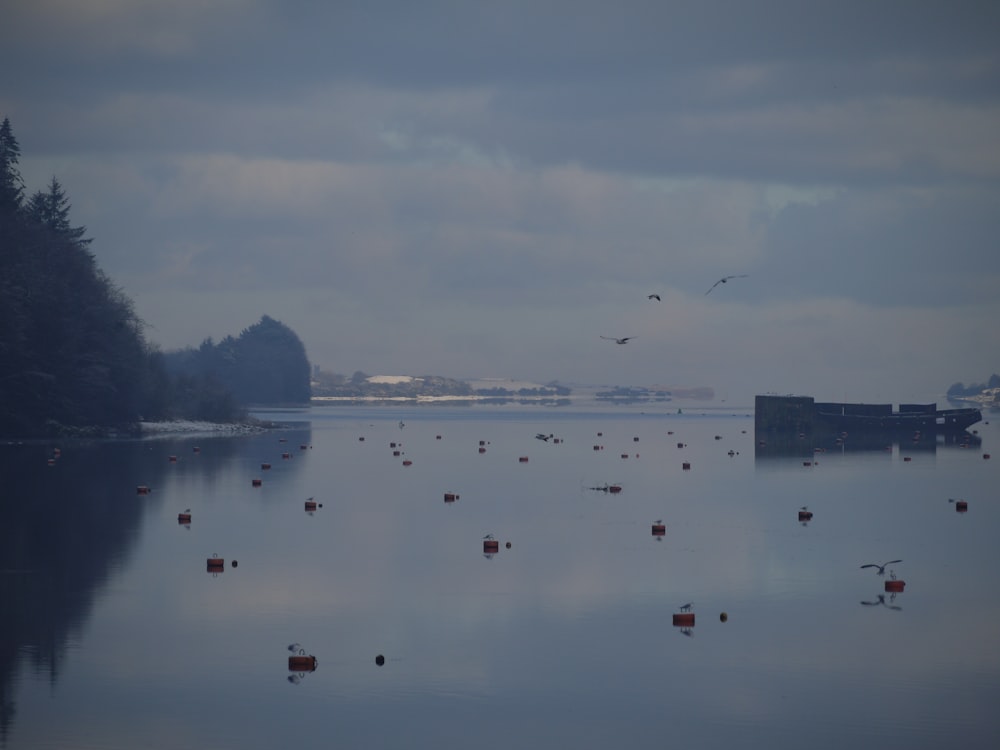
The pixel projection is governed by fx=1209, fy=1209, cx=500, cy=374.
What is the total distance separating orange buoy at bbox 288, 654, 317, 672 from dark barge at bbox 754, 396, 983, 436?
123687mm

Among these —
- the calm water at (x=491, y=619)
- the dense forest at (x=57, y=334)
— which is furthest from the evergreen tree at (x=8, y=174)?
the calm water at (x=491, y=619)

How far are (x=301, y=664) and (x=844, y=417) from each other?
138 metres

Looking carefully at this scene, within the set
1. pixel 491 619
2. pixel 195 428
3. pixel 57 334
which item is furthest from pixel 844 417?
pixel 491 619

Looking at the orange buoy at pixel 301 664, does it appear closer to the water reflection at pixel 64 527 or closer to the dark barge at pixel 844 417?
the water reflection at pixel 64 527

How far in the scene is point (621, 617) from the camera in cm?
3650

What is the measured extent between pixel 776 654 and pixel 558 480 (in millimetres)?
54899

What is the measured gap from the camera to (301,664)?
29.2 meters

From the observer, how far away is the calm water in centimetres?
2550

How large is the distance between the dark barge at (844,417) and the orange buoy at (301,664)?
4870 inches

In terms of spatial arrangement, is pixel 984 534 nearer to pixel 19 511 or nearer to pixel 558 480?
pixel 558 480

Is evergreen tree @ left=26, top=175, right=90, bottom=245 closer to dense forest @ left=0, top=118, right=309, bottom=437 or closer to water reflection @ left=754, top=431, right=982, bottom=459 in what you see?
dense forest @ left=0, top=118, right=309, bottom=437

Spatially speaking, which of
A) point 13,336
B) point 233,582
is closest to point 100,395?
point 13,336

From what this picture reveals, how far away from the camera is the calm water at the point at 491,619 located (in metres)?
25.5

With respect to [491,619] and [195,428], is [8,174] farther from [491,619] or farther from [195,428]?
[491,619]
